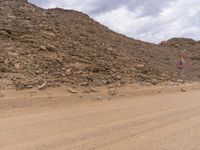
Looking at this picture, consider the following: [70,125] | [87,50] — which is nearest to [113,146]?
[70,125]

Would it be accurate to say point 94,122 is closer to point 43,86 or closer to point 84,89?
point 43,86

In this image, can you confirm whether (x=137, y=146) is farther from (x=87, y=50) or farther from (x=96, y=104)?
(x=87, y=50)

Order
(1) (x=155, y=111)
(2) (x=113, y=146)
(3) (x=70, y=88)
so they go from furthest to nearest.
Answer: (3) (x=70, y=88)
(1) (x=155, y=111)
(2) (x=113, y=146)

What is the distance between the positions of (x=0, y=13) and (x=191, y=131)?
13658mm

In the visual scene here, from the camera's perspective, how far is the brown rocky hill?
50.1 ft

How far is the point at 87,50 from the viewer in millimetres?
19312

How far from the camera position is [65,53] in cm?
1788

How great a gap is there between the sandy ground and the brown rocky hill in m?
1.65

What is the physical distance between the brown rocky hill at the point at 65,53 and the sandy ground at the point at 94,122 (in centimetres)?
165

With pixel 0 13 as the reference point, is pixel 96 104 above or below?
below

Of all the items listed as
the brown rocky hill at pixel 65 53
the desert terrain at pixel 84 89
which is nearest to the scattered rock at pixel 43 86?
the desert terrain at pixel 84 89

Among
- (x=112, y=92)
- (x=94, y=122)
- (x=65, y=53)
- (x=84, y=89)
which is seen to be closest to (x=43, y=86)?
(x=84, y=89)

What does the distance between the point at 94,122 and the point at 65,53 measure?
357 inches

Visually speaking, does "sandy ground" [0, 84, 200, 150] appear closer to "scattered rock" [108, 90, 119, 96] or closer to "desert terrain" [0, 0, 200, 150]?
"desert terrain" [0, 0, 200, 150]
